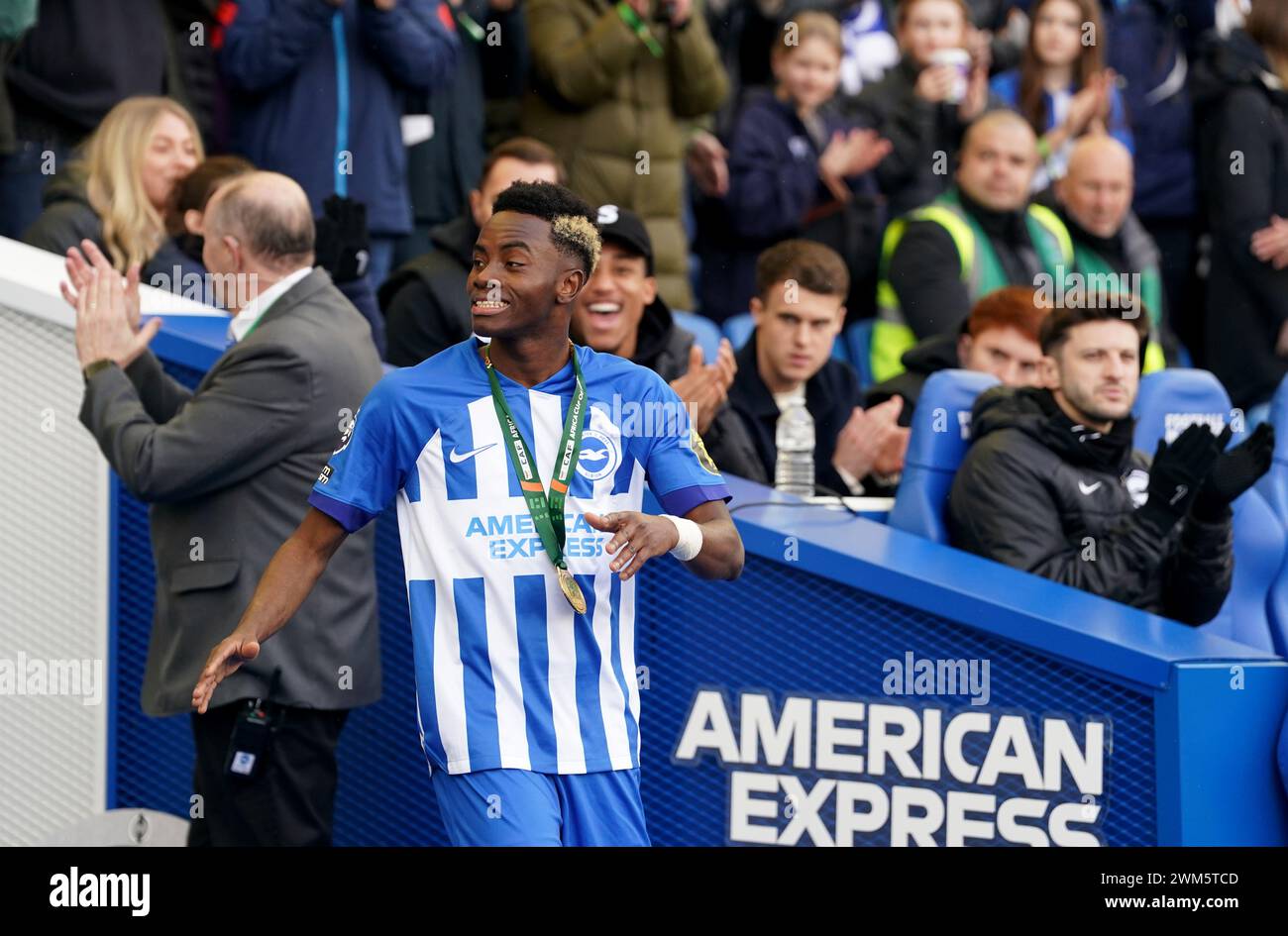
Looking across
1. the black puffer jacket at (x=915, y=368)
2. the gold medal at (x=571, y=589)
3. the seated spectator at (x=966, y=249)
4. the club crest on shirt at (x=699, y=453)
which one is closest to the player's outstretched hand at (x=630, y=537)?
the gold medal at (x=571, y=589)

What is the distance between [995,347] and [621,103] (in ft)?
7.03

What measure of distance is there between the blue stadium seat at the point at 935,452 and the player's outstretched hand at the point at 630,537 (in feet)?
8.12

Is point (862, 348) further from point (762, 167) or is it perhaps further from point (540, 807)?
point (540, 807)

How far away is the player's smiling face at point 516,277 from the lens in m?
4.02

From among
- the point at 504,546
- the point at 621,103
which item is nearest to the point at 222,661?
the point at 504,546

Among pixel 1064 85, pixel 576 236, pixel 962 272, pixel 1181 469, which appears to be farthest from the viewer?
pixel 1064 85

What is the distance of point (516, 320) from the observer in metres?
4.03

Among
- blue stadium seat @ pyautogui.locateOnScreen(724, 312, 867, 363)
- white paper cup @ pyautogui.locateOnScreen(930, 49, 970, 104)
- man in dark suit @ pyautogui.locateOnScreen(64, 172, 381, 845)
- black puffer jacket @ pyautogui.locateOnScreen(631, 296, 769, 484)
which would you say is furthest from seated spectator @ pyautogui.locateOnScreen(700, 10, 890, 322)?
man in dark suit @ pyautogui.locateOnScreen(64, 172, 381, 845)

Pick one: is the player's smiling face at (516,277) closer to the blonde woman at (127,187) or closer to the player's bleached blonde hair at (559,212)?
the player's bleached blonde hair at (559,212)

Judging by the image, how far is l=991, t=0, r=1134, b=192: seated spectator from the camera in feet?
30.8

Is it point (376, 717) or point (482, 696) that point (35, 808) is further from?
point (482, 696)

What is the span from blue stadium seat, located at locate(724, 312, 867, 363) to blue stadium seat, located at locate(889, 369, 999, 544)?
67.5 inches

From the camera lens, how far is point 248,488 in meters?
5.02

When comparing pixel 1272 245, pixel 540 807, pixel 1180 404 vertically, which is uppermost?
pixel 1272 245
